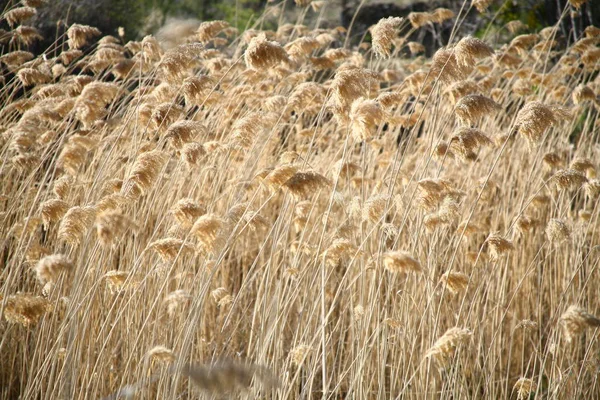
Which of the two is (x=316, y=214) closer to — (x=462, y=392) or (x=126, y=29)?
(x=462, y=392)

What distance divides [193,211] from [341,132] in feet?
8.83

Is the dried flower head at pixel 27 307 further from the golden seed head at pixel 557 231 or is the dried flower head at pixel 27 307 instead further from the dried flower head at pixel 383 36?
the golden seed head at pixel 557 231

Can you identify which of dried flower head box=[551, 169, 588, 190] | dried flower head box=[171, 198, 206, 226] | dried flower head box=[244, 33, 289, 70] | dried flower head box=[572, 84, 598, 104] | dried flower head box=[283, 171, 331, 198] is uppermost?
dried flower head box=[572, 84, 598, 104]

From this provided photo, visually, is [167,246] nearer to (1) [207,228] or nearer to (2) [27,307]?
(1) [207,228]

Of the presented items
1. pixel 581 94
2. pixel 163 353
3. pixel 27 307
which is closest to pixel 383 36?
pixel 163 353

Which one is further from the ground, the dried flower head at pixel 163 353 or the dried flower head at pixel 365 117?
the dried flower head at pixel 365 117

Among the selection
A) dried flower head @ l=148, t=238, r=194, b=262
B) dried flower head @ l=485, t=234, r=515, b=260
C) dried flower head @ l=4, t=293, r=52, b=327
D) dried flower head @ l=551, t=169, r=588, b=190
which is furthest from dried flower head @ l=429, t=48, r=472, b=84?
dried flower head @ l=4, t=293, r=52, b=327

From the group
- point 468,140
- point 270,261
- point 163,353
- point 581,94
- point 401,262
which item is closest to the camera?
point 401,262

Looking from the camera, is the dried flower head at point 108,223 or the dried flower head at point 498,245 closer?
the dried flower head at point 108,223

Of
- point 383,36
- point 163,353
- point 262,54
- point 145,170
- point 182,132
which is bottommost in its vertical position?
point 163,353

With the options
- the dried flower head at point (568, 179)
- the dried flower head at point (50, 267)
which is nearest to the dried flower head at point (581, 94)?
the dried flower head at point (568, 179)

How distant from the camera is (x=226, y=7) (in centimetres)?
846

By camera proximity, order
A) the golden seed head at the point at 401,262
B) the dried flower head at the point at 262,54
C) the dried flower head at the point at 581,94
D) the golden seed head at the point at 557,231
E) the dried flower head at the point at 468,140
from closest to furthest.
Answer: the golden seed head at the point at 401,262, the dried flower head at the point at 262,54, the dried flower head at the point at 468,140, the golden seed head at the point at 557,231, the dried flower head at the point at 581,94

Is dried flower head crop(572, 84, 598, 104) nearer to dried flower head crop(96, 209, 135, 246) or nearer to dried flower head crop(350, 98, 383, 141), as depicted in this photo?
dried flower head crop(350, 98, 383, 141)
